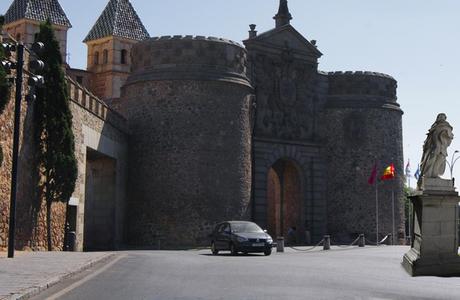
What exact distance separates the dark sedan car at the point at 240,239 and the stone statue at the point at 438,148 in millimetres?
10732

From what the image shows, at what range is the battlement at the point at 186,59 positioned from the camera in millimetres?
38031

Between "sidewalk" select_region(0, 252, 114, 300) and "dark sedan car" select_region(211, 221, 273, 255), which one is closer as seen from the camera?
"sidewalk" select_region(0, 252, 114, 300)

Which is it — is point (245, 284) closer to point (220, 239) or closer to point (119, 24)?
point (220, 239)

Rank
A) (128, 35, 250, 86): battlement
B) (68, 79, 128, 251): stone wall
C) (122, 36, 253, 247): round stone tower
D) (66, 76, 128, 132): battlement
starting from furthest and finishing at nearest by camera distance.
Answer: (128, 35, 250, 86): battlement → (122, 36, 253, 247): round stone tower → (68, 79, 128, 251): stone wall → (66, 76, 128, 132): battlement

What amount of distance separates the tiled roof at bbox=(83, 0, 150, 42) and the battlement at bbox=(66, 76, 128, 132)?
29593 mm

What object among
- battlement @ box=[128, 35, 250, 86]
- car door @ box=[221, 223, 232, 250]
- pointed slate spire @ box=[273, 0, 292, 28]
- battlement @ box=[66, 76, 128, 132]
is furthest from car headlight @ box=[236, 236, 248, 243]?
pointed slate spire @ box=[273, 0, 292, 28]

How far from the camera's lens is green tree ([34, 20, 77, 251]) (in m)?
25.4

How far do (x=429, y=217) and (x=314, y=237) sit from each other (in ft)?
94.5

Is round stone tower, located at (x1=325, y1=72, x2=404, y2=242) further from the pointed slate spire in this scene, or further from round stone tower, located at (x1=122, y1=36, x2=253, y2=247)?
round stone tower, located at (x1=122, y1=36, x2=253, y2=247)

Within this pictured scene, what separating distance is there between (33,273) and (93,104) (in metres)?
19.1

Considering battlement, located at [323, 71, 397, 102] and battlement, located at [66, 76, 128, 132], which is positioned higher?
battlement, located at [323, 71, 397, 102]

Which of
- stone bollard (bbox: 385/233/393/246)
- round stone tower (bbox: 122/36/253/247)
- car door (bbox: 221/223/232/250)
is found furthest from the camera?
stone bollard (bbox: 385/233/393/246)

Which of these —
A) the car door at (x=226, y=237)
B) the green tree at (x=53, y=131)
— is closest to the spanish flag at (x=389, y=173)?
the car door at (x=226, y=237)

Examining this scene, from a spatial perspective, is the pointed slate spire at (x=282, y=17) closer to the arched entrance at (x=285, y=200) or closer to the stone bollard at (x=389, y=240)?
the arched entrance at (x=285, y=200)
